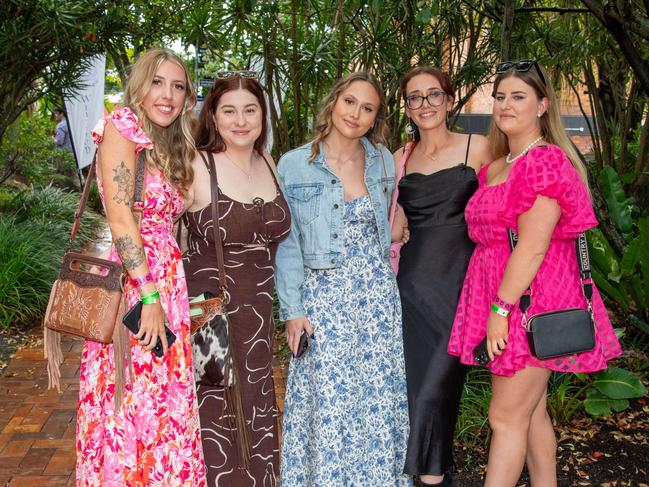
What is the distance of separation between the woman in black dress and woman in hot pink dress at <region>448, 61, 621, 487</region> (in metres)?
0.12

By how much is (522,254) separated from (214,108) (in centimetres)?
149

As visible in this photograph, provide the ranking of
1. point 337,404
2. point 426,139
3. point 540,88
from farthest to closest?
point 426,139 < point 337,404 < point 540,88

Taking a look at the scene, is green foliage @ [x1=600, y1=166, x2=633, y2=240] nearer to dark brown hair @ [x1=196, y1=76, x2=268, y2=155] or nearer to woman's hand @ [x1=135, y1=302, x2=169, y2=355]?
dark brown hair @ [x1=196, y1=76, x2=268, y2=155]

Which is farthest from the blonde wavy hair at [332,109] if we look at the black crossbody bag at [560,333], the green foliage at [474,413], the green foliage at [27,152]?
the green foliage at [27,152]

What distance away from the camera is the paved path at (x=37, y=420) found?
3904mm

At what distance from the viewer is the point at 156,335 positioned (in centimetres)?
276

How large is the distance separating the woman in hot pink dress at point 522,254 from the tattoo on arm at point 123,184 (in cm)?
148

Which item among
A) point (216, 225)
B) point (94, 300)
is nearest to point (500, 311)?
point (216, 225)

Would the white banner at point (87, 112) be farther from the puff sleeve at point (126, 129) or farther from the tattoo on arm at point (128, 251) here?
the tattoo on arm at point (128, 251)

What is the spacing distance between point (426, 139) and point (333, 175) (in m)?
0.55

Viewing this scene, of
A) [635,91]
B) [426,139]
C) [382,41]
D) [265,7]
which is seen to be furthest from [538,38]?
[426,139]

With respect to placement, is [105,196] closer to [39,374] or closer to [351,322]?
[351,322]

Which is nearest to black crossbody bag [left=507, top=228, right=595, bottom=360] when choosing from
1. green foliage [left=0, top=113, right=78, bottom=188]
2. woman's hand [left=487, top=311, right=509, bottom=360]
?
woman's hand [left=487, top=311, right=509, bottom=360]

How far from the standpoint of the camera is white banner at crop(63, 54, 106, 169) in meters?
9.60
